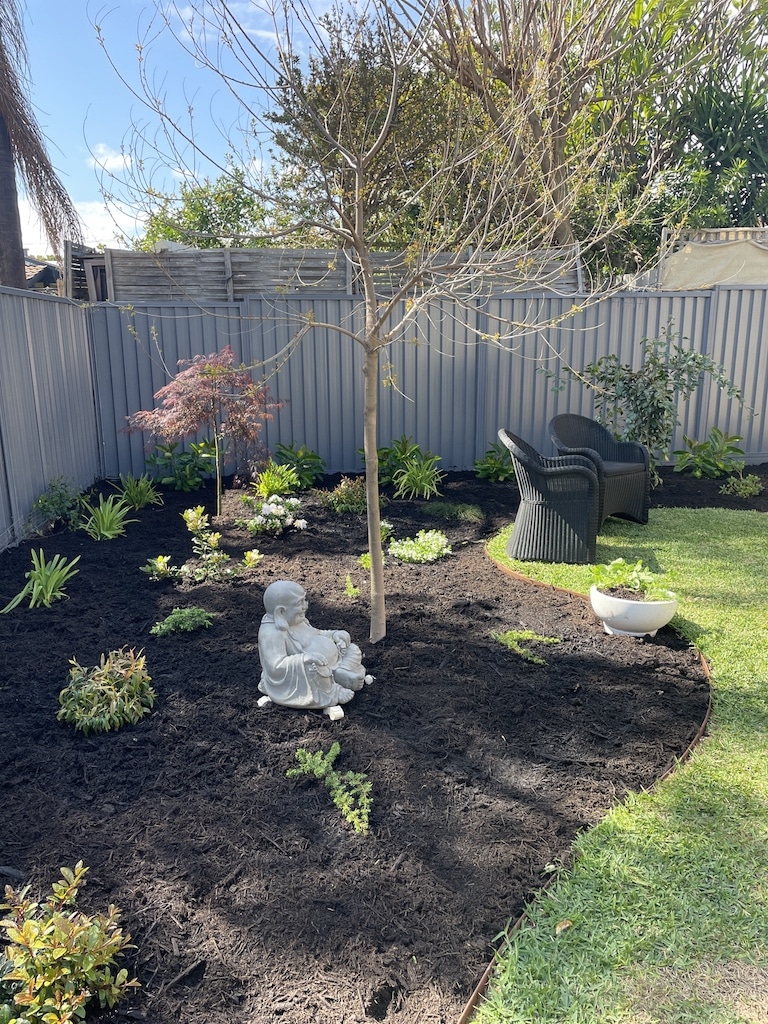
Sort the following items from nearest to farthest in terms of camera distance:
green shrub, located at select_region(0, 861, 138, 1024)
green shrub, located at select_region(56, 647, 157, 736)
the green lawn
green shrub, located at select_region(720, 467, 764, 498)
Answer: green shrub, located at select_region(0, 861, 138, 1024), the green lawn, green shrub, located at select_region(56, 647, 157, 736), green shrub, located at select_region(720, 467, 764, 498)

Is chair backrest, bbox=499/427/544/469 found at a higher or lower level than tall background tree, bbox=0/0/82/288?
lower

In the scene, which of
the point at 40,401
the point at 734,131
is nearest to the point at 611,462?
the point at 40,401

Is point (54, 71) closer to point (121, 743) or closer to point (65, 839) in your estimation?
point (121, 743)

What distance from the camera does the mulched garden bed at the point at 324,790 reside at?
6.26ft

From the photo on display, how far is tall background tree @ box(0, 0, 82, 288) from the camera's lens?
22.9 ft

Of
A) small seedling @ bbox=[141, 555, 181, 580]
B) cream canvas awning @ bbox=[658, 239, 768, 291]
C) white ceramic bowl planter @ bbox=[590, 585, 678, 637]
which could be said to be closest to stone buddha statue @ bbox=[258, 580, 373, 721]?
white ceramic bowl planter @ bbox=[590, 585, 678, 637]

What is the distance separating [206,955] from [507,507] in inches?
201

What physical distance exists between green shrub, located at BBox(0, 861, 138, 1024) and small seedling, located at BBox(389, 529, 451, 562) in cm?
348

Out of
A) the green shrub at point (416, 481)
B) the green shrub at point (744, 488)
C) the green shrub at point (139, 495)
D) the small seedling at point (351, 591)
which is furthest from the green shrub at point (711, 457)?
the green shrub at point (139, 495)

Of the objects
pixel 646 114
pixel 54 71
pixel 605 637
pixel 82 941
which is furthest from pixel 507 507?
pixel 646 114

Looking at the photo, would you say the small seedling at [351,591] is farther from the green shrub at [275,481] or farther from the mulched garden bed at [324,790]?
the green shrub at [275,481]

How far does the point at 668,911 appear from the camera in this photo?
2.04 m

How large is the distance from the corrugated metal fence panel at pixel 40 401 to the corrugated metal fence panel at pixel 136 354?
0.73 feet

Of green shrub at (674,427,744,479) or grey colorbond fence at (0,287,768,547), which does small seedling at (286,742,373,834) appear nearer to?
grey colorbond fence at (0,287,768,547)
